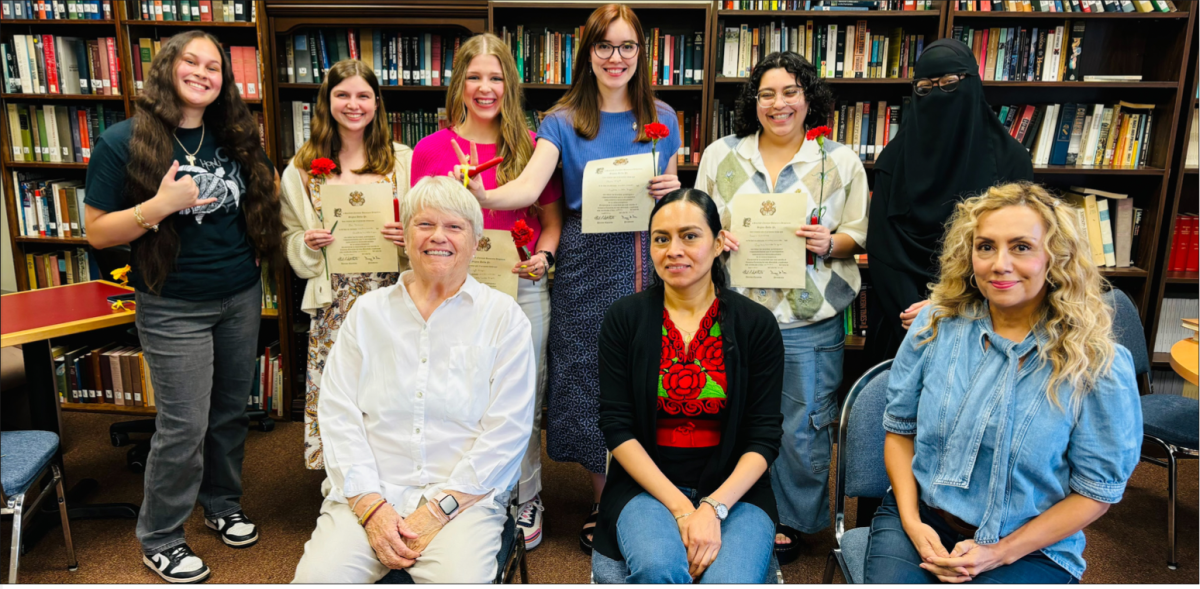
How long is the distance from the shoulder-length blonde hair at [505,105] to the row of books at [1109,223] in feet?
8.63

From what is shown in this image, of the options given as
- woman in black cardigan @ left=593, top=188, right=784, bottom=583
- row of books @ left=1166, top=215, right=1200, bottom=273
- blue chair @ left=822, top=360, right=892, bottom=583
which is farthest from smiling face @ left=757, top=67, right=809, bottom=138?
row of books @ left=1166, top=215, right=1200, bottom=273

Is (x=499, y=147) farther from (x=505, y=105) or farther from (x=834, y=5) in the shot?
(x=834, y=5)

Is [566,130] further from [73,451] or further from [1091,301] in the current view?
[73,451]

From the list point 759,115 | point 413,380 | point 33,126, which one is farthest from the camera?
point 33,126

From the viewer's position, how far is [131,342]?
3934mm

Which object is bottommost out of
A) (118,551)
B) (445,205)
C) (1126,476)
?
(118,551)

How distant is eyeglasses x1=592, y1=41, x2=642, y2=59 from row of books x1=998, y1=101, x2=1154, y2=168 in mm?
2165

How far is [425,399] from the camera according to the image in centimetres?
181

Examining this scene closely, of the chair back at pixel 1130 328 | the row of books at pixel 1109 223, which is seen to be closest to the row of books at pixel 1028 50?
the row of books at pixel 1109 223

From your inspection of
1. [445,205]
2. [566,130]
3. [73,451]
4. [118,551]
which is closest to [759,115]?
[566,130]

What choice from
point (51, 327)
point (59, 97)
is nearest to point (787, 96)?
point (51, 327)

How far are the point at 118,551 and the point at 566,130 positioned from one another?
2.11 m

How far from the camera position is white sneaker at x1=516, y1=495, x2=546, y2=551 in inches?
102

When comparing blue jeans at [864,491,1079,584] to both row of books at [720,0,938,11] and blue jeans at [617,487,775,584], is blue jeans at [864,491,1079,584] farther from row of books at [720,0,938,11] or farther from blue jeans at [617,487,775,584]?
row of books at [720,0,938,11]
